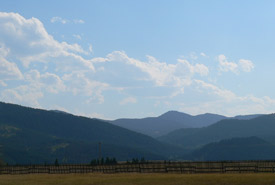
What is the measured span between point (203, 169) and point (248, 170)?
972cm

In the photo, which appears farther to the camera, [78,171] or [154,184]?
[78,171]

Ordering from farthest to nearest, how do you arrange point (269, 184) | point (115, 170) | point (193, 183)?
point (115, 170)
point (193, 183)
point (269, 184)

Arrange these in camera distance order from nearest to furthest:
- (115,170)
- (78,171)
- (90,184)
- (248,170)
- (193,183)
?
(193,183), (90,184), (248,170), (115,170), (78,171)

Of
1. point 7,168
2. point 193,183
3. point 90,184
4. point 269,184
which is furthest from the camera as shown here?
point 7,168

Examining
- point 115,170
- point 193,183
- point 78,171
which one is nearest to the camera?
point 193,183

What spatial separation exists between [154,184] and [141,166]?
99.8ft

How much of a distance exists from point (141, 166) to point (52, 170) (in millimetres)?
22316

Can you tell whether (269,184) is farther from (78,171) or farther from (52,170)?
(52,170)

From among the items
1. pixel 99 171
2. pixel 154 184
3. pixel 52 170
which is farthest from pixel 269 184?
pixel 52 170

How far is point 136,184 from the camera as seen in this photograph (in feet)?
194

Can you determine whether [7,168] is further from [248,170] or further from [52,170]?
[248,170]

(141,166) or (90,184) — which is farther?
(141,166)

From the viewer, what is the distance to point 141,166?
290ft

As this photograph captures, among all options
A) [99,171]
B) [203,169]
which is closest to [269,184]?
[203,169]
